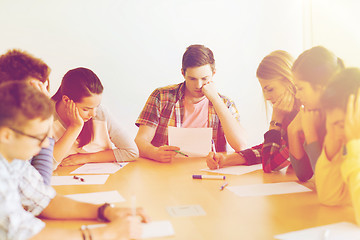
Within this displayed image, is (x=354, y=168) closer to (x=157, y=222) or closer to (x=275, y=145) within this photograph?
(x=157, y=222)

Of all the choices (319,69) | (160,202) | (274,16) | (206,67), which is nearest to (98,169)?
(160,202)

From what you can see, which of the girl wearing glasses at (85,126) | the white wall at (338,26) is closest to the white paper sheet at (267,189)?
the girl wearing glasses at (85,126)

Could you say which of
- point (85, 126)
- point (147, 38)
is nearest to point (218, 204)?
point (85, 126)

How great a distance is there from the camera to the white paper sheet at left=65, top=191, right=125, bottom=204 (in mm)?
1125

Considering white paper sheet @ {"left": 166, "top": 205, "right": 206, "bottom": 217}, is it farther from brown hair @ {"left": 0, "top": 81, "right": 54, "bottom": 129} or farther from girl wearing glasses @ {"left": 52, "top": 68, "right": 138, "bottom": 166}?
Answer: girl wearing glasses @ {"left": 52, "top": 68, "right": 138, "bottom": 166}

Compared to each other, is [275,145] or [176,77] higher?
[176,77]

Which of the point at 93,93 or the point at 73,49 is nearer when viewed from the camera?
the point at 93,93

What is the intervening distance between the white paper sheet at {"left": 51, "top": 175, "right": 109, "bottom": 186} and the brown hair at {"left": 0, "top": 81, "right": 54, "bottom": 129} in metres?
0.60

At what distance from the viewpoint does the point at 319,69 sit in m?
1.02

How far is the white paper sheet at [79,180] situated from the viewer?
1.37 m

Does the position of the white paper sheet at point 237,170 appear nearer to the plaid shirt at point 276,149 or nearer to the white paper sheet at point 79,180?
the plaid shirt at point 276,149

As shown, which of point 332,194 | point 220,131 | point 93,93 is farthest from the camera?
point 220,131

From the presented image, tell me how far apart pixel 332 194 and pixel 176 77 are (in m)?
2.25

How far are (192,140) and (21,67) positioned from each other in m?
0.99
